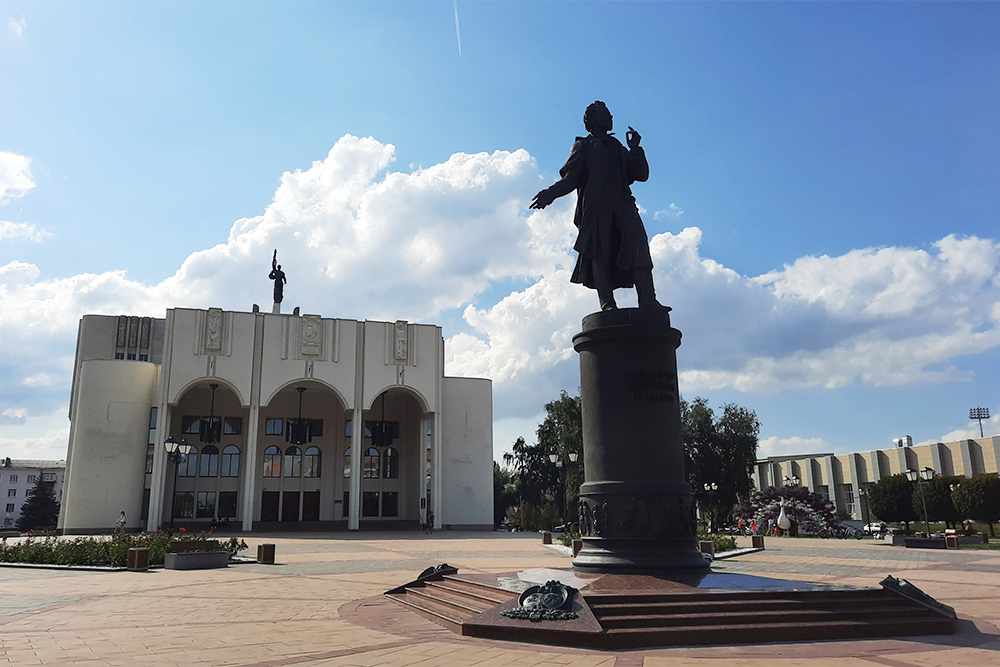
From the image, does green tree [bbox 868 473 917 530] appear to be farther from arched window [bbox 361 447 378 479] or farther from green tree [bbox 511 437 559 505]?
arched window [bbox 361 447 378 479]

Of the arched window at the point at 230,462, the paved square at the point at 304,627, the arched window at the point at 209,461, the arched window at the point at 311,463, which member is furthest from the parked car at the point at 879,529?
the arched window at the point at 209,461

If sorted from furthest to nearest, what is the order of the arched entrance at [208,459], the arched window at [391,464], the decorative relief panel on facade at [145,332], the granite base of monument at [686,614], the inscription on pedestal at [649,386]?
the decorative relief panel on facade at [145,332] < the arched window at [391,464] < the arched entrance at [208,459] < the inscription on pedestal at [649,386] < the granite base of monument at [686,614]

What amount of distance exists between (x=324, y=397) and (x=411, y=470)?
7.82 m

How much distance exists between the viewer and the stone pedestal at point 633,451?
916 centimetres

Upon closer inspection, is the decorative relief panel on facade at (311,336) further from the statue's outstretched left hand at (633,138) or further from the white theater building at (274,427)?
the statue's outstretched left hand at (633,138)

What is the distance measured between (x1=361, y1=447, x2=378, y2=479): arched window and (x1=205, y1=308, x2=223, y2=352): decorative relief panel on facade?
13269 millimetres

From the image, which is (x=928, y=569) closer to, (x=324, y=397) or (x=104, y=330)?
(x=324, y=397)

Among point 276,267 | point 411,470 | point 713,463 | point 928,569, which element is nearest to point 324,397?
point 411,470

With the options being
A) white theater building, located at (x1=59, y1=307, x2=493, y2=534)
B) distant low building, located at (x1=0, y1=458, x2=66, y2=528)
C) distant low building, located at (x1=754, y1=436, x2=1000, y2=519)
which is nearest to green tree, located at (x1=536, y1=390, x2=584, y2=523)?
white theater building, located at (x1=59, y1=307, x2=493, y2=534)

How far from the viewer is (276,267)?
5334 centimetres

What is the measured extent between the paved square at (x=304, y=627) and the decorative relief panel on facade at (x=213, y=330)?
25.4 metres

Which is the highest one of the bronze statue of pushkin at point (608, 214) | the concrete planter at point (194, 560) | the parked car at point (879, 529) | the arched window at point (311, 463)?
the bronze statue of pushkin at point (608, 214)

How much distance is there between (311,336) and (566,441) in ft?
63.3

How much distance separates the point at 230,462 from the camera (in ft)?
152
